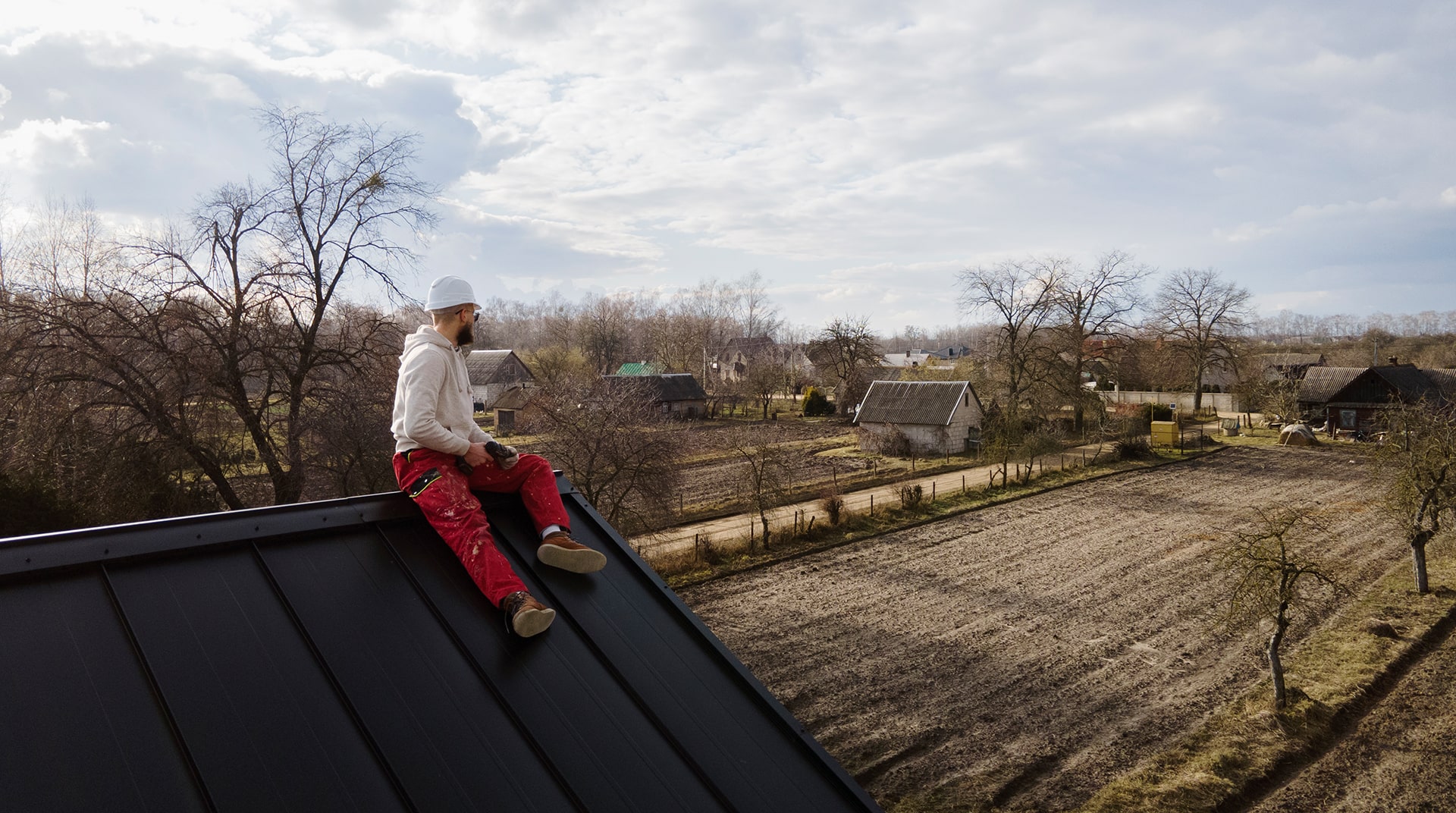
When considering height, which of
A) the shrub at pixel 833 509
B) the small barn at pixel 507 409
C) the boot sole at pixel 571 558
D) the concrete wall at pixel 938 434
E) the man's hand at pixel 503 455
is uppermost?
the man's hand at pixel 503 455

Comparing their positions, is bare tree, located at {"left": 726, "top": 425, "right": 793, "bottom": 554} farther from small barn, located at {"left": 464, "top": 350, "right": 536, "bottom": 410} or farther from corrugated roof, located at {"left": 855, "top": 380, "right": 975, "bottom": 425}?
small barn, located at {"left": 464, "top": 350, "right": 536, "bottom": 410}

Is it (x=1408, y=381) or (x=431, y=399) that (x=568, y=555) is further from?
(x=1408, y=381)

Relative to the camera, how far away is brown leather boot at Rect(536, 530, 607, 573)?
349 cm

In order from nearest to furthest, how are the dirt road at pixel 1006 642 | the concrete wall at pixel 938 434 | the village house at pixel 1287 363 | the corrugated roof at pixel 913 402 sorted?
the dirt road at pixel 1006 642 → the concrete wall at pixel 938 434 → the corrugated roof at pixel 913 402 → the village house at pixel 1287 363

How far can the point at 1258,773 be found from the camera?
9523 millimetres

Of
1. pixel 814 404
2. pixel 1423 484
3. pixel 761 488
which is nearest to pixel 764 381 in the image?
pixel 814 404

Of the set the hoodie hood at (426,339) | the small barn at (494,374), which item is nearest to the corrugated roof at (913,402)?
the small barn at (494,374)

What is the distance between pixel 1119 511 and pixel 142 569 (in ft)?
83.7

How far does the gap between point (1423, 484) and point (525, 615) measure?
18458mm

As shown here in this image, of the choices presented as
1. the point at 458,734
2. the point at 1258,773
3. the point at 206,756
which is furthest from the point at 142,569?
the point at 1258,773

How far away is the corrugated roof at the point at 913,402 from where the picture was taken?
3441 centimetres

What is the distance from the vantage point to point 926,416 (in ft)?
114

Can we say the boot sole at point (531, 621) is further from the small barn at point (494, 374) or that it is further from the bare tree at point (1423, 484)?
the small barn at point (494, 374)

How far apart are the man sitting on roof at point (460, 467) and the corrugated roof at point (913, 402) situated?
31.8 m
